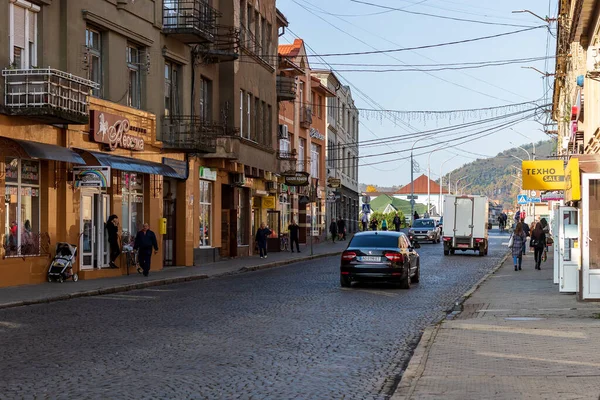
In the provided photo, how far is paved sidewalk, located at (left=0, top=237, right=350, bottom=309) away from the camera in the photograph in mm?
20250

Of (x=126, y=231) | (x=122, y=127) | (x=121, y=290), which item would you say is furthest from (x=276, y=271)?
(x=121, y=290)

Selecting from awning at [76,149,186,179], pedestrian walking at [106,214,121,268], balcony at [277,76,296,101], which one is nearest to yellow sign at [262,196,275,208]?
balcony at [277,76,296,101]

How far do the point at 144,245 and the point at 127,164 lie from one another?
8.31 ft

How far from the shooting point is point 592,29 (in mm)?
25406

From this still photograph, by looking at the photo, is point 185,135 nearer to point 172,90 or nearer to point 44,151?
point 172,90

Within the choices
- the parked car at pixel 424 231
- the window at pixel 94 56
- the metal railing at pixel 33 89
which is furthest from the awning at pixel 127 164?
the parked car at pixel 424 231

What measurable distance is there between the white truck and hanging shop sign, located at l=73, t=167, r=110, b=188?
2484cm

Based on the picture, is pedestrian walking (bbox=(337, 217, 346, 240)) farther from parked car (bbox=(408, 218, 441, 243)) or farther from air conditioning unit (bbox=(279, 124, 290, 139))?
air conditioning unit (bbox=(279, 124, 290, 139))

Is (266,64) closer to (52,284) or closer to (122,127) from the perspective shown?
(122,127)

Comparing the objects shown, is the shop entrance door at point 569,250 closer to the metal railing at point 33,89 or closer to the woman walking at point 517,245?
the woman walking at point 517,245

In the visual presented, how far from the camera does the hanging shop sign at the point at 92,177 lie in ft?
84.0

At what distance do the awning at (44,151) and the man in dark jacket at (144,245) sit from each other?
4.47 metres

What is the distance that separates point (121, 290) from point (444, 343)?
1254 cm

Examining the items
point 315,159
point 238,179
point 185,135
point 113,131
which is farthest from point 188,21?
point 315,159
